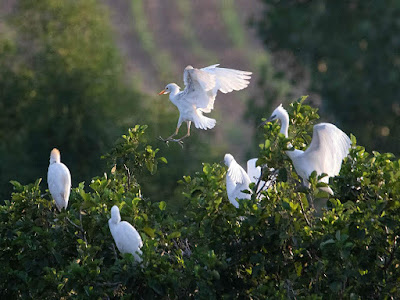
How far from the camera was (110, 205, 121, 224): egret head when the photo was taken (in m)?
5.13

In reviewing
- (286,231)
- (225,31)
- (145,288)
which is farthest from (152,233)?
(225,31)

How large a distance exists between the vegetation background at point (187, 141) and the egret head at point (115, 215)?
0.67ft

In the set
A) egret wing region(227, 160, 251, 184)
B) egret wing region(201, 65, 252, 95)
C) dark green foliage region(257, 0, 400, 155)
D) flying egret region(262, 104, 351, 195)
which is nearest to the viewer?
flying egret region(262, 104, 351, 195)

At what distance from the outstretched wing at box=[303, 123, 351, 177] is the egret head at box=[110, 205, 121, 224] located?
122 centimetres

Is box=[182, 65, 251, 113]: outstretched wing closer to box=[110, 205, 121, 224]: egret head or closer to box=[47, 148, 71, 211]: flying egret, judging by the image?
box=[47, 148, 71, 211]: flying egret

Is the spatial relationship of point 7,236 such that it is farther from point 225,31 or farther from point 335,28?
point 225,31

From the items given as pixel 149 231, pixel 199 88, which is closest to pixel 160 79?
pixel 199 88

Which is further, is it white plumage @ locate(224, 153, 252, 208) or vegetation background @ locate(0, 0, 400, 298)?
white plumage @ locate(224, 153, 252, 208)

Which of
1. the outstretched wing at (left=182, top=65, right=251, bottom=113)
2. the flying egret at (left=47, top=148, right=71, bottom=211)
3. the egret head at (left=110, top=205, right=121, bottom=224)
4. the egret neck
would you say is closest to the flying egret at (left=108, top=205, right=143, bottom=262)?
→ the egret head at (left=110, top=205, right=121, bottom=224)

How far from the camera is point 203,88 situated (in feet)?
24.1

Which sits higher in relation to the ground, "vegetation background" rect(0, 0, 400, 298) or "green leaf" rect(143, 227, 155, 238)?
"vegetation background" rect(0, 0, 400, 298)

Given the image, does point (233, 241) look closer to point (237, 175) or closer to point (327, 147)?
point (327, 147)

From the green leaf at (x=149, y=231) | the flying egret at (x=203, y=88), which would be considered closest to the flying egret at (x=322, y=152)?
the green leaf at (x=149, y=231)

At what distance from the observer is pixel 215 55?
4525cm
